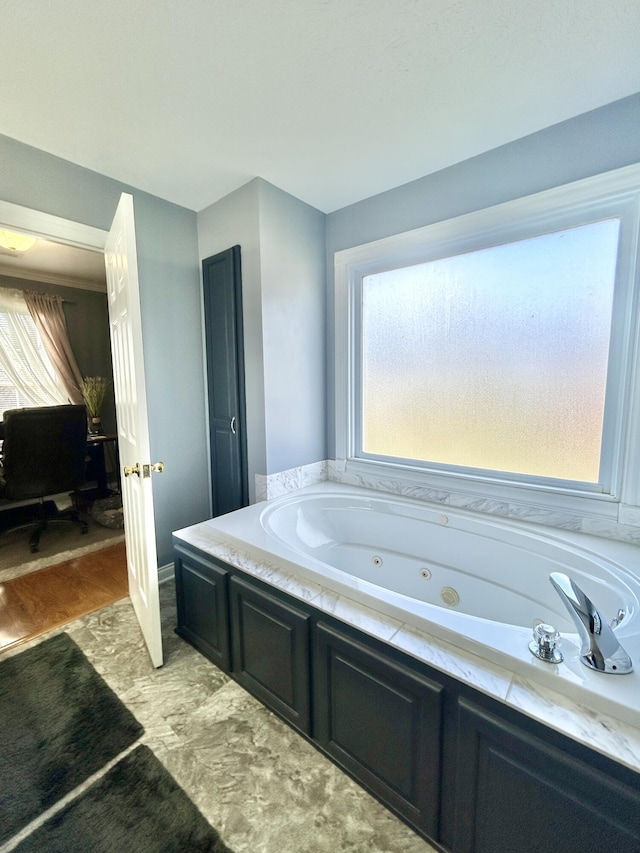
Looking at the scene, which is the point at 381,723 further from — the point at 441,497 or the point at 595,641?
the point at 441,497

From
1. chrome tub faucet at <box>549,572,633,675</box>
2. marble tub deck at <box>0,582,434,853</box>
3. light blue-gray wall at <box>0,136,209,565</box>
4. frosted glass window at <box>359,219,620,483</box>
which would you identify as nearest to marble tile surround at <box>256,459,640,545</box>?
frosted glass window at <box>359,219,620,483</box>

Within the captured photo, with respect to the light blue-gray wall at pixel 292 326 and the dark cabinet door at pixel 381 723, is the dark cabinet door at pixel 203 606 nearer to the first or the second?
the dark cabinet door at pixel 381 723

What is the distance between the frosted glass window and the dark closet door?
2.73 feet

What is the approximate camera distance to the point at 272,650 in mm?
1408

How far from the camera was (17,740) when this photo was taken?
4.41 feet

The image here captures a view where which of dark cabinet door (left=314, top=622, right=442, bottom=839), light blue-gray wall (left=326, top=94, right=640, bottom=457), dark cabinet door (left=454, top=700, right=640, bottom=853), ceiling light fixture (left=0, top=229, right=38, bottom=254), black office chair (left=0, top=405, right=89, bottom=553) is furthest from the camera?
black office chair (left=0, top=405, right=89, bottom=553)

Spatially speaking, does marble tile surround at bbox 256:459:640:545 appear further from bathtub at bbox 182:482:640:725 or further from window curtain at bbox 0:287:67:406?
window curtain at bbox 0:287:67:406

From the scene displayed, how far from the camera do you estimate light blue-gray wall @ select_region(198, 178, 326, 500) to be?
2123mm

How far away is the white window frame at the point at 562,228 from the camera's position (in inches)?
61.2

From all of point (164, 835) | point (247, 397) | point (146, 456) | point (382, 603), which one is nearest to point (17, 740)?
point (164, 835)

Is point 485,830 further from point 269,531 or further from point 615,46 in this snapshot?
point 615,46

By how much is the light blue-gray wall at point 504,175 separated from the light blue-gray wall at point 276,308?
0.30m

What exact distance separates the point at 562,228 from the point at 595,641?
170 centimetres

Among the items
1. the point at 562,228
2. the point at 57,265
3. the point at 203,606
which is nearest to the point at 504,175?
the point at 562,228
